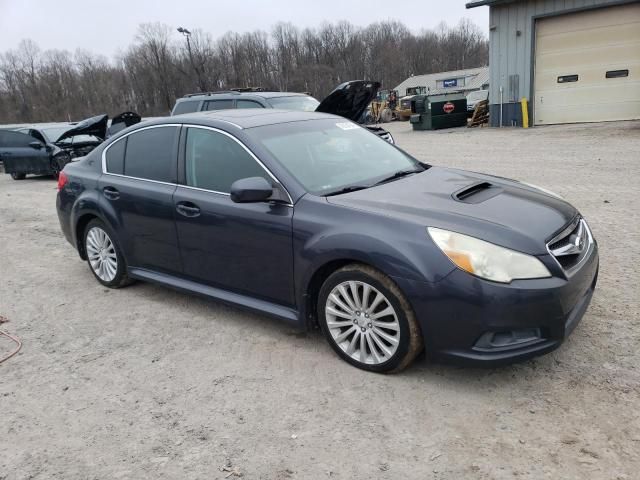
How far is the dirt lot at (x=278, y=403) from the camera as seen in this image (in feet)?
8.35

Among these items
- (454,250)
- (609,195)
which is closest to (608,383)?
(454,250)

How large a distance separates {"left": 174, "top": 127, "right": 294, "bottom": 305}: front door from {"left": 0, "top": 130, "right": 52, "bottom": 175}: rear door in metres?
11.9

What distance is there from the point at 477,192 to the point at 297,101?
763cm

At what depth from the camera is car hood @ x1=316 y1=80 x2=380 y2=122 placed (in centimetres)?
1003

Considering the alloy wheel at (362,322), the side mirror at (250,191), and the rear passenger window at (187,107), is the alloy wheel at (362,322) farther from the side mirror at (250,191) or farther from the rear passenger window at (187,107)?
the rear passenger window at (187,107)

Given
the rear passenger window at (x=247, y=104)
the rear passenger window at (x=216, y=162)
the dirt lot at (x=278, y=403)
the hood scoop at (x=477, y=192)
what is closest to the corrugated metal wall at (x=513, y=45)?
the rear passenger window at (x=247, y=104)

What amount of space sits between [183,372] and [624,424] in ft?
8.40

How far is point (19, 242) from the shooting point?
24.1 ft

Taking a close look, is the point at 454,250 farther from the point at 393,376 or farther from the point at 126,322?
the point at 126,322

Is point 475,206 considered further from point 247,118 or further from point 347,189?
point 247,118

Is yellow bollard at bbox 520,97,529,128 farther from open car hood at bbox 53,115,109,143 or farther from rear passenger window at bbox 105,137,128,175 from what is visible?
rear passenger window at bbox 105,137,128,175

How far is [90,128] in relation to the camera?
46.0 ft

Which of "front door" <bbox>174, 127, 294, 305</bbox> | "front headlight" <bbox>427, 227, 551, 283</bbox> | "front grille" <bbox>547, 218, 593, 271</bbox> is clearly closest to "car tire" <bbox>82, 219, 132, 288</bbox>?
"front door" <bbox>174, 127, 294, 305</bbox>

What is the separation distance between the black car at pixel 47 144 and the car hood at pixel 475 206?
39.9 ft
